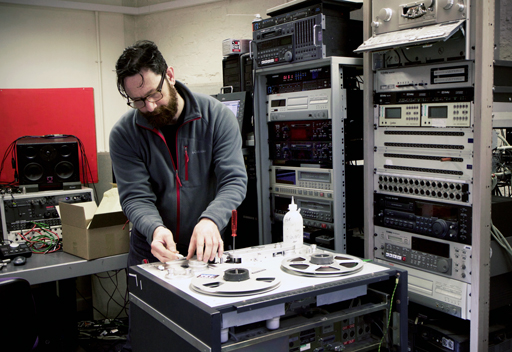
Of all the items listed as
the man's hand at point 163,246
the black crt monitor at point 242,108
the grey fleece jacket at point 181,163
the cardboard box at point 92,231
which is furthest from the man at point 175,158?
the black crt monitor at point 242,108

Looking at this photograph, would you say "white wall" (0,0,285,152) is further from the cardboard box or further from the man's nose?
the man's nose

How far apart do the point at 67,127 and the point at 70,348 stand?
1.85m

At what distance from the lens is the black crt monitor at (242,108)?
3.06 m

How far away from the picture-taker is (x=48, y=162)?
3.08 metres

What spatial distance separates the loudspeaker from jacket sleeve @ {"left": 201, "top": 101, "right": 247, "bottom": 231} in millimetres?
1679

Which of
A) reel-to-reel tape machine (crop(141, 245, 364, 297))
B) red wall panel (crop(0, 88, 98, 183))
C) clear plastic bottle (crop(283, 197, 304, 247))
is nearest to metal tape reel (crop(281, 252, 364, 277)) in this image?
reel-to-reel tape machine (crop(141, 245, 364, 297))

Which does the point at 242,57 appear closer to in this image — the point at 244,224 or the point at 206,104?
the point at 244,224

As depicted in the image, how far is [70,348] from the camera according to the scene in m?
2.80

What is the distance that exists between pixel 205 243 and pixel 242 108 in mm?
1751

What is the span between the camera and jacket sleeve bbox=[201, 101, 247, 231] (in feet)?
5.50

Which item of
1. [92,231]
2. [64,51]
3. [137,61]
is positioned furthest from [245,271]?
[64,51]

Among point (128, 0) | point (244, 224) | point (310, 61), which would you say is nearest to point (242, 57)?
point (310, 61)

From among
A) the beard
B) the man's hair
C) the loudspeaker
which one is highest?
the man's hair

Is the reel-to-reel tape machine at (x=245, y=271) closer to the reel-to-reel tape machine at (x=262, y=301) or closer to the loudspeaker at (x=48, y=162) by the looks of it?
the reel-to-reel tape machine at (x=262, y=301)
